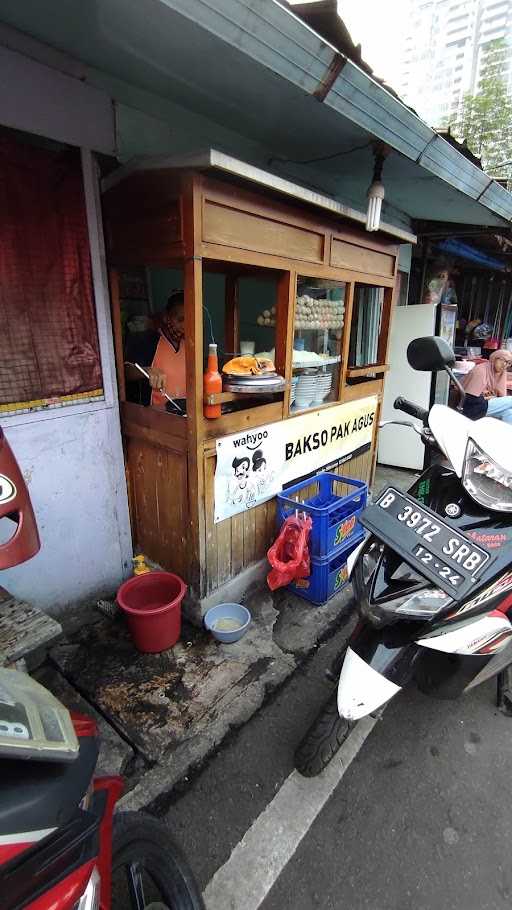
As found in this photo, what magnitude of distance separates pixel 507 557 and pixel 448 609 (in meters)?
0.39

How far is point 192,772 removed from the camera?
7.45ft

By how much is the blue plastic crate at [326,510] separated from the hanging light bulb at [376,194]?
2.07m

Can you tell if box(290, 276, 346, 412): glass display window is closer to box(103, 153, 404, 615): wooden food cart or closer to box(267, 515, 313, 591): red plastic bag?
box(103, 153, 404, 615): wooden food cart

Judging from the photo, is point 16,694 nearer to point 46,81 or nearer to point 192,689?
point 192,689

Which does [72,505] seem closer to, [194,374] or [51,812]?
[194,374]

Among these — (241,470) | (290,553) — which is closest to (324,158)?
(241,470)

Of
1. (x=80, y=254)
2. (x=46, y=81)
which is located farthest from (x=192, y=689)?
(x=46, y=81)

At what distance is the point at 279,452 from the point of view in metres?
3.60

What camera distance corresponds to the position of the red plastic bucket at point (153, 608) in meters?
2.83

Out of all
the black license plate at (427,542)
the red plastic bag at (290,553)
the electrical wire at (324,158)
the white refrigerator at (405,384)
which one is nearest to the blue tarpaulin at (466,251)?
the white refrigerator at (405,384)

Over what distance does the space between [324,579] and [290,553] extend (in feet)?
1.18

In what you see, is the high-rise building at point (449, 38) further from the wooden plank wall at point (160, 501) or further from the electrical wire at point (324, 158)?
the wooden plank wall at point (160, 501)

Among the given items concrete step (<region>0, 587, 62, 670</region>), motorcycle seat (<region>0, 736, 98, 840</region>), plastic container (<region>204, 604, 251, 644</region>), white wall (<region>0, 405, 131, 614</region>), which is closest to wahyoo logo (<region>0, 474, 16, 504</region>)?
motorcycle seat (<region>0, 736, 98, 840</region>)

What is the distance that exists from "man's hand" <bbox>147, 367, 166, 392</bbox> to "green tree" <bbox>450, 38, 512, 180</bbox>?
68.9ft
